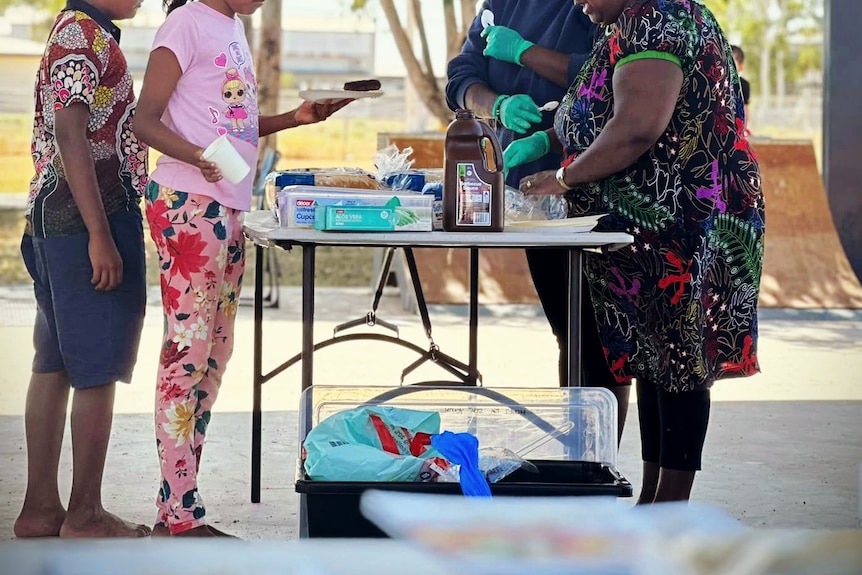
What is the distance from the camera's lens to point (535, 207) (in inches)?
128

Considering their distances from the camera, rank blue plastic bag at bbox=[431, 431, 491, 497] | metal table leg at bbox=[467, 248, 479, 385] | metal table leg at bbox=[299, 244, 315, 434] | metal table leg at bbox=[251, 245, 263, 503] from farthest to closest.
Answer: metal table leg at bbox=[467, 248, 479, 385] → metal table leg at bbox=[251, 245, 263, 503] → metal table leg at bbox=[299, 244, 315, 434] → blue plastic bag at bbox=[431, 431, 491, 497]

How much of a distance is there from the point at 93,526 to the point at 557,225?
1520 mm

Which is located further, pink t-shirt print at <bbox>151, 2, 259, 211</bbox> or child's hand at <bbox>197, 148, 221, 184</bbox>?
pink t-shirt print at <bbox>151, 2, 259, 211</bbox>

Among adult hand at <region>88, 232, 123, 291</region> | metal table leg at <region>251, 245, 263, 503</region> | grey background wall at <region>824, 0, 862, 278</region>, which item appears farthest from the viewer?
grey background wall at <region>824, 0, 862, 278</region>

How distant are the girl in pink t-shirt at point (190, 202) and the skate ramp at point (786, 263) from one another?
5.76 meters

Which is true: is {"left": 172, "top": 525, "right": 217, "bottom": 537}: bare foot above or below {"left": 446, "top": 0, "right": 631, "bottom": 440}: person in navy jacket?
below

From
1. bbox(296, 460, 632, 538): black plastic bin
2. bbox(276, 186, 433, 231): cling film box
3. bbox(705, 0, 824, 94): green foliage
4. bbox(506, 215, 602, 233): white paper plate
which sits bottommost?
bbox(296, 460, 632, 538): black plastic bin

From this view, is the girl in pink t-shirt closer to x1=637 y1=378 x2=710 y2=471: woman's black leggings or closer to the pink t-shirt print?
the pink t-shirt print

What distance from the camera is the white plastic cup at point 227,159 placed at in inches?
110

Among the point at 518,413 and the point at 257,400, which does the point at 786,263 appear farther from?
the point at 518,413

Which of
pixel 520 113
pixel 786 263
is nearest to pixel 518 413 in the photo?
pixel 520 113

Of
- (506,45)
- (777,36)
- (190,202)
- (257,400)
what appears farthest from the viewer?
(777,36)

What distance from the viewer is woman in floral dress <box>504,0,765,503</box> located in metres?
2.92

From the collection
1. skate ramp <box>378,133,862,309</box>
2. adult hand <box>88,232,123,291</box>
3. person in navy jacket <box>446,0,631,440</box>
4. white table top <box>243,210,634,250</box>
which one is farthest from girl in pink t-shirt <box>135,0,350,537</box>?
skate ramp <box>378,133,862,309</box>
